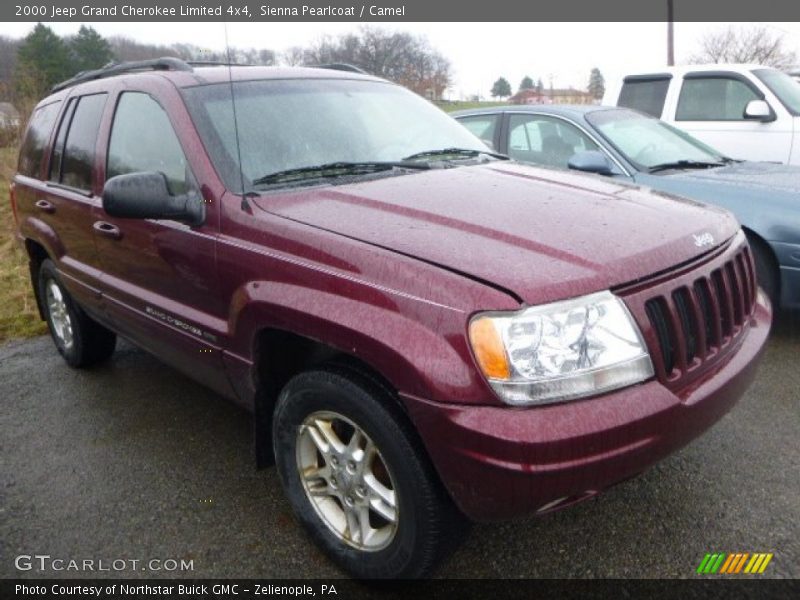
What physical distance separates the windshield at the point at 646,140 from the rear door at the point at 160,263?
334cm

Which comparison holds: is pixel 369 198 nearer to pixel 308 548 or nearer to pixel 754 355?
pixel 308 548

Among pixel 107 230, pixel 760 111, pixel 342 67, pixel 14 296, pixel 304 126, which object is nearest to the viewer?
pixel 304 126

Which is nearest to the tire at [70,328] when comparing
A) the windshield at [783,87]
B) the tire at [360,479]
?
the tire at [360,479]

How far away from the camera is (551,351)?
181 centimetres

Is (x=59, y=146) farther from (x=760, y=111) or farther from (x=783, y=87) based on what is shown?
(x=783, y=87)

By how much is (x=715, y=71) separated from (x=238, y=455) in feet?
21.2

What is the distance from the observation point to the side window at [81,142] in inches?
136

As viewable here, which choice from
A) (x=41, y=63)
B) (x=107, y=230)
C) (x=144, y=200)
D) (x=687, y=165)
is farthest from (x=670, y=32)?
(x=144, y=200)

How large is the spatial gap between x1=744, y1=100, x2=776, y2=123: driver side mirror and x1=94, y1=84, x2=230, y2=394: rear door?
5.90 m

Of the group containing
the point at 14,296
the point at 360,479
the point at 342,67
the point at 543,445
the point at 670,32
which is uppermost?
the point at 670,32

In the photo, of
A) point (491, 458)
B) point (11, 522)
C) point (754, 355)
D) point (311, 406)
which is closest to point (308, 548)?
point (311, 406)

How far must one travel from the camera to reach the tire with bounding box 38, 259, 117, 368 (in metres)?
4.18

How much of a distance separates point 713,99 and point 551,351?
6426 millimetres

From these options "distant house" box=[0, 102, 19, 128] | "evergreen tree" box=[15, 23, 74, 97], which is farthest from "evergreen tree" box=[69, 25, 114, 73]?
"distant house" box=[0, 102, 19, 128]
